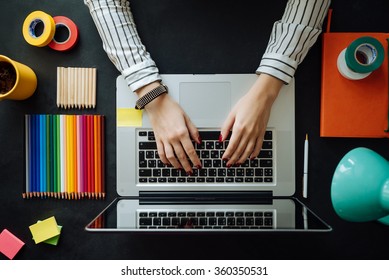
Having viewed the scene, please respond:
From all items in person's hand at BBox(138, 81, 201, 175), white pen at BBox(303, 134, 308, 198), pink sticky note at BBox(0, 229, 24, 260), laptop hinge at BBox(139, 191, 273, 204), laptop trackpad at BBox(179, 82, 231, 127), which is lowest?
pink sticky note at BBox(0, 229, 24, 260)

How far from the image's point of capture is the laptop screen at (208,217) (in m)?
0.64

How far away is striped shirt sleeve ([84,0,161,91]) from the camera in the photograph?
2.46ft

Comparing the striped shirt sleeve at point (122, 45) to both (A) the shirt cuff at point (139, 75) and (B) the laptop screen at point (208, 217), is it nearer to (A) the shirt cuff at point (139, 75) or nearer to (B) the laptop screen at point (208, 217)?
(A) the shirt cuff at point (139, 75)

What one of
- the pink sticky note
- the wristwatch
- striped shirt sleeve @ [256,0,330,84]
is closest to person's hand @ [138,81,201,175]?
the wristwatch

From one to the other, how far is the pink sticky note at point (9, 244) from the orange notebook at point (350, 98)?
88cm

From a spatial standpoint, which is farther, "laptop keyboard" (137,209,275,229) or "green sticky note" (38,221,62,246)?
"green sticky note" (38,221,62,246)

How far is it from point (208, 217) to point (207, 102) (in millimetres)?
287

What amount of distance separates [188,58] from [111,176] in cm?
38

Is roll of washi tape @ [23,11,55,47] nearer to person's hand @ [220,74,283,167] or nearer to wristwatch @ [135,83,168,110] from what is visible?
wristwatch @ [135,83,168,110]

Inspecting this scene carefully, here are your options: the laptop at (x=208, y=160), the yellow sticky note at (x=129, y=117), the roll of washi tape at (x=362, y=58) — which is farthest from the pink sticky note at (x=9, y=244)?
the roll of washi tape at (x=362, y=58)

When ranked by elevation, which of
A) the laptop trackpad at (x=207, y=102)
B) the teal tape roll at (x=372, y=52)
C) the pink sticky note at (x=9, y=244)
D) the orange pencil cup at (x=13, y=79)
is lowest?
the pink sticky note at (x=9, y=244)

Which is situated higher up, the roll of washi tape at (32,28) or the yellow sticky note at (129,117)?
the roll of washi tape at (32,28)

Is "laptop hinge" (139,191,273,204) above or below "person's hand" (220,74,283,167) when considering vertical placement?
below

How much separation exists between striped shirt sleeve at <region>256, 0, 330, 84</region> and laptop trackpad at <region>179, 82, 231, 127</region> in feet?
0.37
